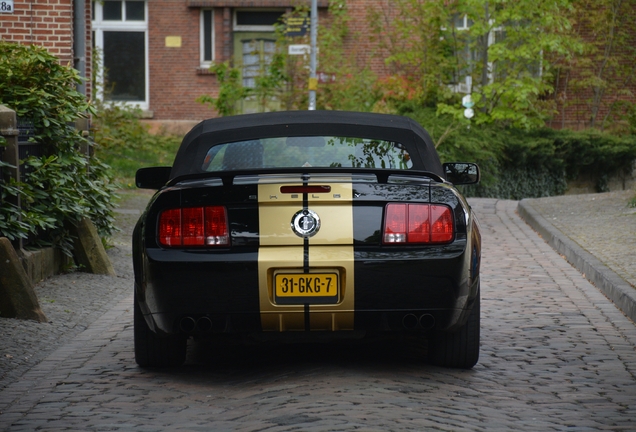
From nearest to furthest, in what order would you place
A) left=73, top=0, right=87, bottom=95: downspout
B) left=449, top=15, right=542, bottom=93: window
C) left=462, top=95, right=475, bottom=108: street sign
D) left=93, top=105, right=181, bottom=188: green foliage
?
left=73, top=0, right=87, bottom=95: downspout < left=93, top=105, right=181, bottom=188: green foliage < left=462, top=95, right=475, bottom=108: street sign < left=449, top=15, right=542, bottom=93: window

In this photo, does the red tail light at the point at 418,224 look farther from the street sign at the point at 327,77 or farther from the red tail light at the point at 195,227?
the street sign at the point at 327,77

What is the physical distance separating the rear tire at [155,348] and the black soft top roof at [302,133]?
1.00 meters

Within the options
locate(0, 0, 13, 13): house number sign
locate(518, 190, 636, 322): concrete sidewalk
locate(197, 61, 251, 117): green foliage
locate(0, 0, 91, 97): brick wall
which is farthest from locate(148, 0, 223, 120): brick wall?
locate(0, 0, 13, 13): house number sign

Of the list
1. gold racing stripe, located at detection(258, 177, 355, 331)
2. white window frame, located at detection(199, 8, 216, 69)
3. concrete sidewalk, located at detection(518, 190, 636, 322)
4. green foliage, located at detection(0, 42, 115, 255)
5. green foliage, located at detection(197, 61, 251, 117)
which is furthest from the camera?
white window frame, located at detection(199, 8, 216, 69)

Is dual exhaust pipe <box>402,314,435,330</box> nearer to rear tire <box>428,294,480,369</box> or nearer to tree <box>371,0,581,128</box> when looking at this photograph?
rear tire <box>428,294,480,369</box>

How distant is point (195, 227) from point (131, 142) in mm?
21965

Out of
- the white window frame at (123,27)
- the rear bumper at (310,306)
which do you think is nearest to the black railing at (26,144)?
the rear bumper at (310,306)

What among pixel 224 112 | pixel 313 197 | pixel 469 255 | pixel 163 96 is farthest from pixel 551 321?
pixel 163 96

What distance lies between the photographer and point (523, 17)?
24.7m

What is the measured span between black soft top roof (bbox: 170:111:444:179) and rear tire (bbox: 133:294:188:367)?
995 millimetres

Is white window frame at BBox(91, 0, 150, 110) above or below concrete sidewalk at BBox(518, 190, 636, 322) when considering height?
above

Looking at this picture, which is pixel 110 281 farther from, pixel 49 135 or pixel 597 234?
pixel 597 234

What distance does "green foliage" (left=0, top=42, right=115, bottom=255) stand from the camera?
9641 mm

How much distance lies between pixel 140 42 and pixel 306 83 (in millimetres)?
6245
